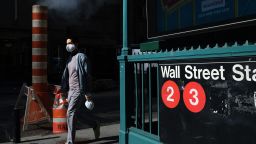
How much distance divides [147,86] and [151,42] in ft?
1.79

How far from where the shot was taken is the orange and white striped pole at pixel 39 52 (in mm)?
9156

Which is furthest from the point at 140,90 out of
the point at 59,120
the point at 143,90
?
the point at 59,120

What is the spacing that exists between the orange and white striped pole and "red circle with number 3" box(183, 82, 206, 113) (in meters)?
5.39

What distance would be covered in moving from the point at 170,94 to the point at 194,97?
1.39ft

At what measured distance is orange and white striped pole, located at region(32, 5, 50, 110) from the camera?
30.0 feet

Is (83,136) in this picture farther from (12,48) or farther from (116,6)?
(116,6)

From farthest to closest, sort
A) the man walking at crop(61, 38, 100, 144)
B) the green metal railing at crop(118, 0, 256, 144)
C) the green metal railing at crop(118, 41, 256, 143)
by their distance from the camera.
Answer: the man walking at crop(61, 38, 100, 144), the green metal railing at crop(118, 0, 256, 144), the green metal railing at crop(118, 41, 256, 143)

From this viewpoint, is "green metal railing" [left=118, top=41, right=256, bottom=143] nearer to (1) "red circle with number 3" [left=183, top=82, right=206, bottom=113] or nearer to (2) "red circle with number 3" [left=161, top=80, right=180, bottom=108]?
→ (2) "red circle with number 3" [left=161, top=80, right=180, bottom=108]

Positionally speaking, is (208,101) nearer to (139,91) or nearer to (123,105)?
(139,91)

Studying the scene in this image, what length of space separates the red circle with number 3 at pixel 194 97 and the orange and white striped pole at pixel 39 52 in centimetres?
539

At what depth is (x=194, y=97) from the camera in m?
4.12

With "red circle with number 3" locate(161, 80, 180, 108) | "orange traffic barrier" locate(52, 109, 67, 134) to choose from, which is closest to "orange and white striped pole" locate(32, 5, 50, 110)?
"orange traffic barrier" locate(52, 109, 67, 134)

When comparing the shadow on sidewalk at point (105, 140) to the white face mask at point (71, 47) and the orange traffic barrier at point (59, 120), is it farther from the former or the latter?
the white face mask at point (71, 47)

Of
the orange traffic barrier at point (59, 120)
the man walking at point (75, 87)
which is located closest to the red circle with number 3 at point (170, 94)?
the man walking at point (75, 87)
